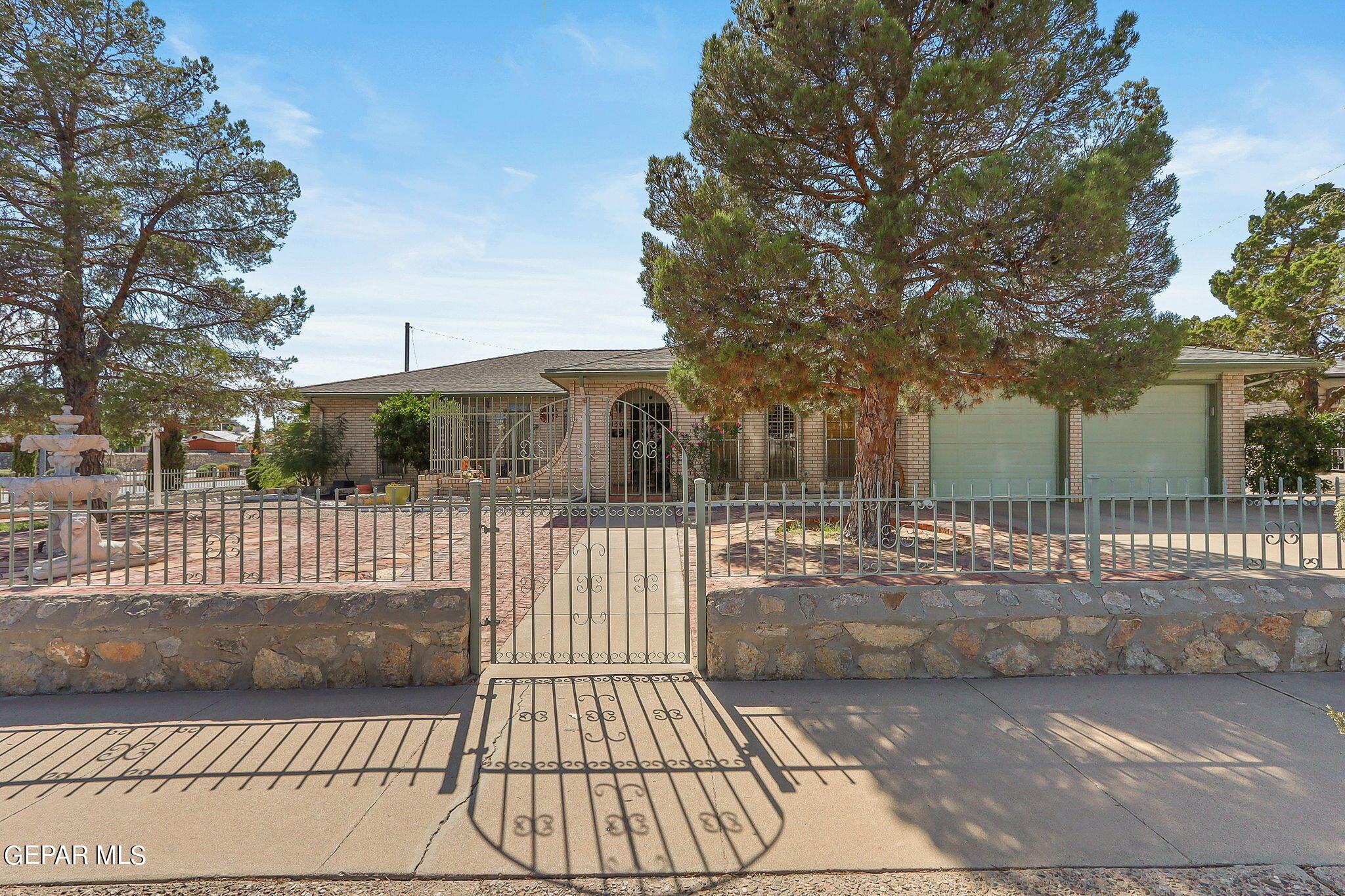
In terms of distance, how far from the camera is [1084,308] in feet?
26.9

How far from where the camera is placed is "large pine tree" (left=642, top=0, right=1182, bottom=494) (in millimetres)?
7039

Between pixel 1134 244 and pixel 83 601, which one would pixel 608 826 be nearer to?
pixel 83 601

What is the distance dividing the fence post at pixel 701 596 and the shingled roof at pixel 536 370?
10.9 meters

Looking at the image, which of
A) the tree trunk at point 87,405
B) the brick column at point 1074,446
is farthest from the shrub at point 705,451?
the tree trunk at point 87,405

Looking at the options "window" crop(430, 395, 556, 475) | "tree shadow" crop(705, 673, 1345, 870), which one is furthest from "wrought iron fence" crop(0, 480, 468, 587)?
"window" crop(430, 395, 556, 475)

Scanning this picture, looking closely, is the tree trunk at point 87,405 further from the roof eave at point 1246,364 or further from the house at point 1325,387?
the house at point 1325,387

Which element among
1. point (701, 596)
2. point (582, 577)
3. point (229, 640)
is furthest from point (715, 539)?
point (229, 640)

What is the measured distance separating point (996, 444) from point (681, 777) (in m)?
13.6

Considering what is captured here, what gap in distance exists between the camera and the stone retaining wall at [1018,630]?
4773 mm

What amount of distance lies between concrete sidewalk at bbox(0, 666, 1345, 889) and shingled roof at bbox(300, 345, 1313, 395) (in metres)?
11.5

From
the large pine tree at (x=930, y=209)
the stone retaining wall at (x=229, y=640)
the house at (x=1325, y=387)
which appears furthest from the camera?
the house at (x=1325, y=387)

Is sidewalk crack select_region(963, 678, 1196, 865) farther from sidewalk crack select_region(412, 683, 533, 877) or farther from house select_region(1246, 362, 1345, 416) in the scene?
house select_region(1246, 362, 1345, 416)

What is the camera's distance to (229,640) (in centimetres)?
467

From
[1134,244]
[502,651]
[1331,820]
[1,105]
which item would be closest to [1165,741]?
[1331,820]
